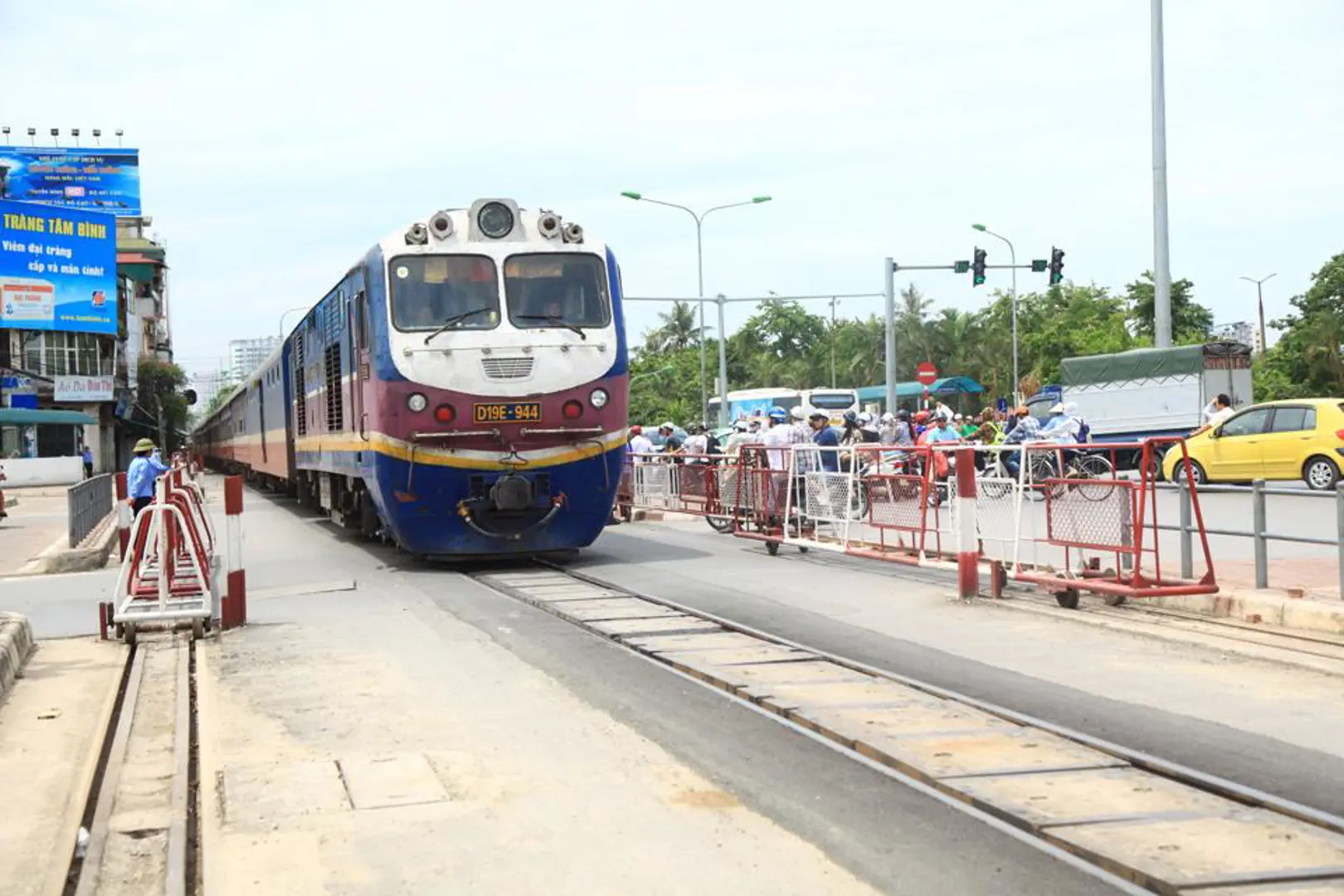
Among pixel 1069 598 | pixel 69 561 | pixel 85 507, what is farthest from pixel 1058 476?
pixel 85 507

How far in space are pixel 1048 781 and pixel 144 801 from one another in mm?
3852

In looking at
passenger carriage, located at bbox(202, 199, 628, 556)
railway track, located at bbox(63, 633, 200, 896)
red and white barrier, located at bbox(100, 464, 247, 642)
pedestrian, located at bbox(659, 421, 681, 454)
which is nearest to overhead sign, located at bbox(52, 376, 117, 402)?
pedestrian, located at bbox(659, 421, 681, 454)

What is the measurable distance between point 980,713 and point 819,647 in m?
2.43

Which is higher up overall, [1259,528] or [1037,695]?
[1259,528]

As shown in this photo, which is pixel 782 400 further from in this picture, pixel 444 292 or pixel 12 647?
pixel 12 647

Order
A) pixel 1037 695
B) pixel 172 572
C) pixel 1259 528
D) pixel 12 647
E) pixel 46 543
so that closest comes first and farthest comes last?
pixel 1037 695, pixel 12 647, pixel 1259 528, pixel 172 572, pixel 46 543

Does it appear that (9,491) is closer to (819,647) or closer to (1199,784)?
(819,647)

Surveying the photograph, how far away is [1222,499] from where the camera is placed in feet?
61.6

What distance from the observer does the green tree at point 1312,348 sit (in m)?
55.6

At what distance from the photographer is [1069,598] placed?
11.5 meters

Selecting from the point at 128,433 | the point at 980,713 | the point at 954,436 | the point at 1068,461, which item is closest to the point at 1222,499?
the point at 954,436

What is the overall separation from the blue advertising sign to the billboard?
53.0 feet

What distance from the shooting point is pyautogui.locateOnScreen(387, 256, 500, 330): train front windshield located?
14.9m

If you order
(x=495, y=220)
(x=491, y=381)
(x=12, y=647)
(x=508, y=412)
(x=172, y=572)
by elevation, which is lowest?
(x=12, y=647)
